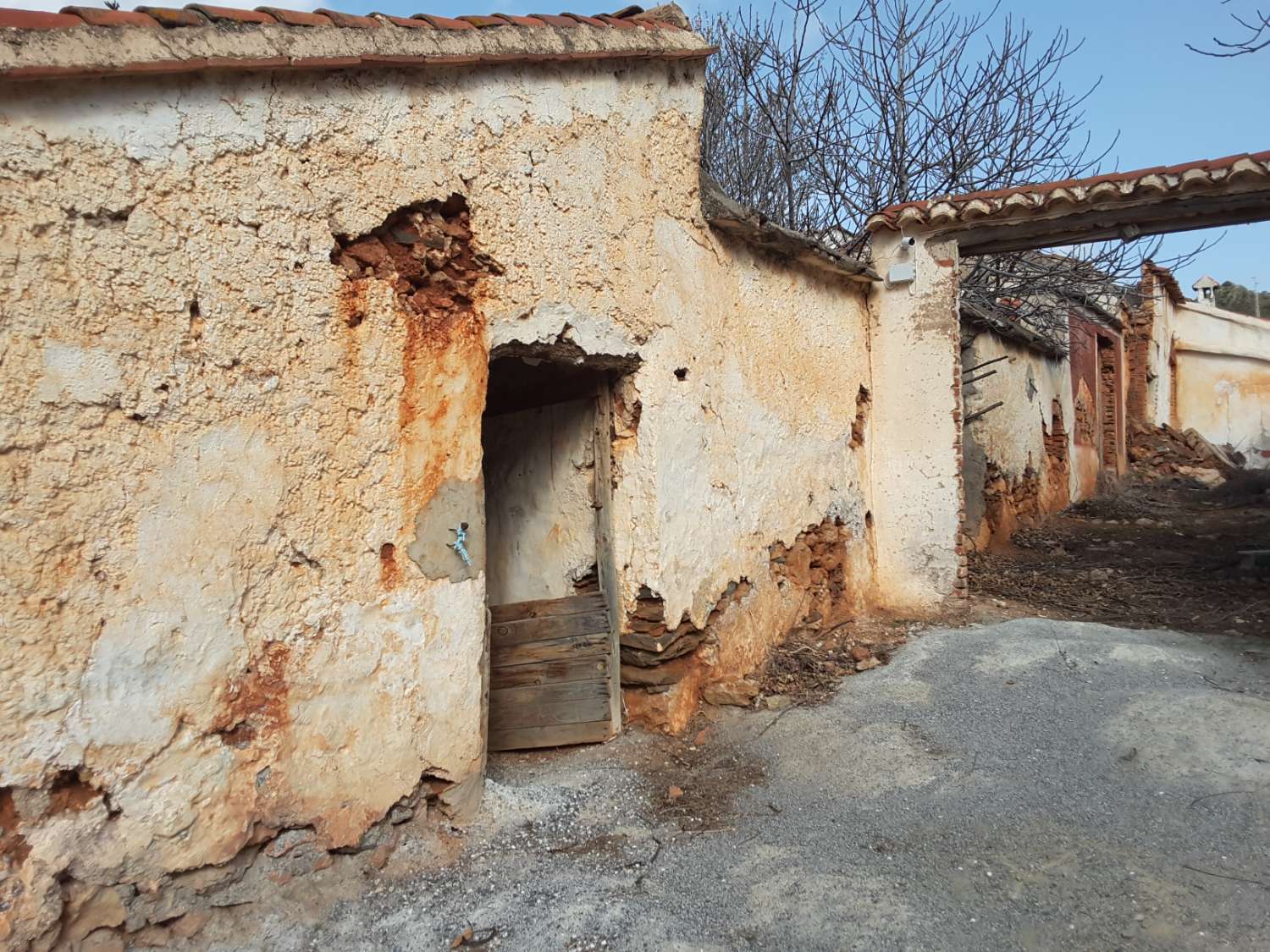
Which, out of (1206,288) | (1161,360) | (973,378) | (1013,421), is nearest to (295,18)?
(973,378)

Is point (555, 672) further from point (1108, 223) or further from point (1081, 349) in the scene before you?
point (1081, 349)

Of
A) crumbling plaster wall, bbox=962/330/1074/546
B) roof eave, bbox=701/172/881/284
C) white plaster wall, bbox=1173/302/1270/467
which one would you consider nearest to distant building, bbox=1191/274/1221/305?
white plaster wall, bbox=1173/302/1270/467

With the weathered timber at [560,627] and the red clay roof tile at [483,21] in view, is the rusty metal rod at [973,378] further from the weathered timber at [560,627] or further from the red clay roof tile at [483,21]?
the red clay roof tile at [483,21]

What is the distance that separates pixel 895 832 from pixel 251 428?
315 centimetres

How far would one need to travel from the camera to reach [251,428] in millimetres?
3059

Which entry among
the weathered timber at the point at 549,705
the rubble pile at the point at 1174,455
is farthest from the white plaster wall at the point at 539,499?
the rubble pile at the point at 1174,455

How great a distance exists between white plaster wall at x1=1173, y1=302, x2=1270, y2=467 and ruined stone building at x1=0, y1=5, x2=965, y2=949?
20805 mm

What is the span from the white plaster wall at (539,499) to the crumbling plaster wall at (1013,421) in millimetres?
→ 5596

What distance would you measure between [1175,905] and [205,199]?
429 cm

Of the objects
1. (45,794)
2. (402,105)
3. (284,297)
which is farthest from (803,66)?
(45,794)

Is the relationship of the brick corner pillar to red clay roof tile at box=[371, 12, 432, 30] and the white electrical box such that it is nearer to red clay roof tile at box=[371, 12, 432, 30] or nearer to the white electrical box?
the white electrical box

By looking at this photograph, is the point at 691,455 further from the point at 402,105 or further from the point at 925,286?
the point at 925,286

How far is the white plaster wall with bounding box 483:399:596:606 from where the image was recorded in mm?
4902

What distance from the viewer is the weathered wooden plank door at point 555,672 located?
181 inches
